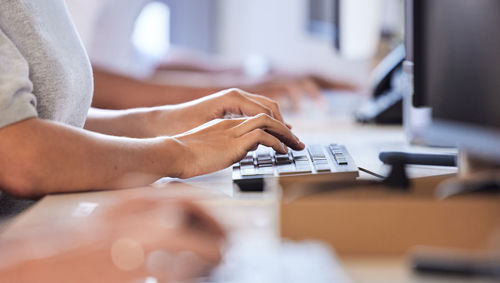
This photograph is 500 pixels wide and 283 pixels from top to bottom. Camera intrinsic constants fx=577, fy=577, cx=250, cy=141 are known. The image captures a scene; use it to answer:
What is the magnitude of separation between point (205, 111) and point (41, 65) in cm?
33

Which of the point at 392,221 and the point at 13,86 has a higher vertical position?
the point at 13,86

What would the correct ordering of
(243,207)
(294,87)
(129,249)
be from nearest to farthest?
(129,249) → (243,207) → (294,87)

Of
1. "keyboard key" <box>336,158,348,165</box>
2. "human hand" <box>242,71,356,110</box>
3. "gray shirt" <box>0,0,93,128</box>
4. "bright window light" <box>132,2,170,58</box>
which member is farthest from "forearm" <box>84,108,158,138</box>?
"bright window light" <box>132,2,170,58</box>

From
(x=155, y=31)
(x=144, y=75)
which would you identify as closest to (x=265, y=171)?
(x=144, y=75)

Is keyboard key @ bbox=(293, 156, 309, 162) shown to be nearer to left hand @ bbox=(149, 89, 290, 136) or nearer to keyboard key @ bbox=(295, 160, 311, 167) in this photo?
keyboard key @ bbox=(295, 160, 311, 167)

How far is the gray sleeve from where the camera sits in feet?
2.06

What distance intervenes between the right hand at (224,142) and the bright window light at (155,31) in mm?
3424

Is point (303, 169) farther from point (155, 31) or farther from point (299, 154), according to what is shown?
point (155, 31)

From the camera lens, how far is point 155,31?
14.8ft

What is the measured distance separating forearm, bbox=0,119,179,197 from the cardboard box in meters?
0.35

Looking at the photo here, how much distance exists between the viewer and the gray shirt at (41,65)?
25.4 inches

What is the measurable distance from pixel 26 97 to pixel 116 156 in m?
0.12

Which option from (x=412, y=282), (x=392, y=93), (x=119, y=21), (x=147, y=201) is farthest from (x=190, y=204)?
(x=119, y=21)

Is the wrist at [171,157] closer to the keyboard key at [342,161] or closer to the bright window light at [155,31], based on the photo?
the keyboard key at [342,161]
